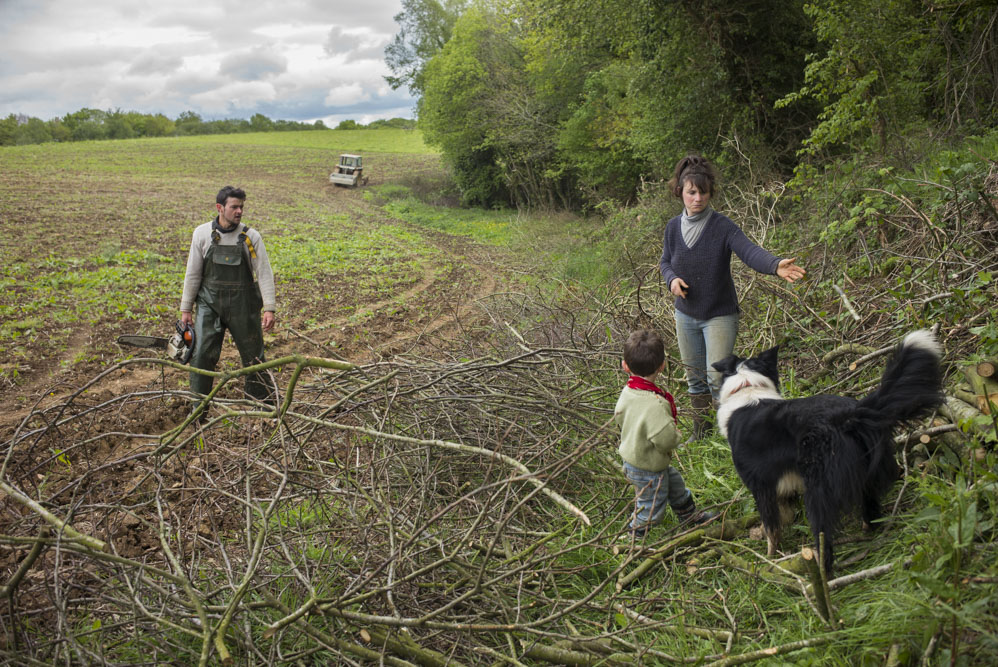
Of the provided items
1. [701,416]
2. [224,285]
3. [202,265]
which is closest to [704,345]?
[701,416]

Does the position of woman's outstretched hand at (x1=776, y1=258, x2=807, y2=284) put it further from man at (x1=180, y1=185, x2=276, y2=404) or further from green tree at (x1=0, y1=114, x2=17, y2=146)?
green tree at (x1=0, y1=114, x2=17, y2=146)

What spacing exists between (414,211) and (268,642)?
76.7 feet

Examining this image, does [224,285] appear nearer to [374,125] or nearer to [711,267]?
[711,267]

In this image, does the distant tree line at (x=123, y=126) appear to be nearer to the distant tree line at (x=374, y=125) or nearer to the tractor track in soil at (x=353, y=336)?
the distant tree line at (x=374, y=125)

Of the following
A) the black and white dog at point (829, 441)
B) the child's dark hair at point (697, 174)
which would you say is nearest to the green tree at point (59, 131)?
the child's dark hair at point (697, 174)

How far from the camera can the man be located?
5.87 m

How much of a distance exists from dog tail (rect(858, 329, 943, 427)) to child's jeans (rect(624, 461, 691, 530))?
3.76 ft

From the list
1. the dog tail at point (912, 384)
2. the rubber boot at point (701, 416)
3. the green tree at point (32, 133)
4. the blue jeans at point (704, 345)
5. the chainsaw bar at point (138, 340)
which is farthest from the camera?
the green tree at point (32, 133)

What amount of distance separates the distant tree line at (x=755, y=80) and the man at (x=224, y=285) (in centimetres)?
666

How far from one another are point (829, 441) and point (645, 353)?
39.0 inches

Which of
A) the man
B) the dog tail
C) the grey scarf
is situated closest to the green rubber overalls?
the man

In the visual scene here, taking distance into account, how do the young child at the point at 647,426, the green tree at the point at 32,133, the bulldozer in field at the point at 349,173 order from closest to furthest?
the young child at the point at 647,426 → the bulldozer in field at the point at 349,173 → the green tree at the point at 32,133

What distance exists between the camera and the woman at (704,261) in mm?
4145

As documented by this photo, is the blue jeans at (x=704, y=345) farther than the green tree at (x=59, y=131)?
No
